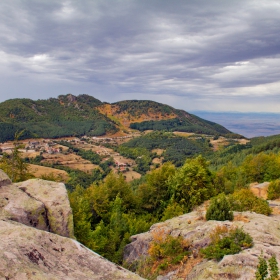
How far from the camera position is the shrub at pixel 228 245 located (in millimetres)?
15695

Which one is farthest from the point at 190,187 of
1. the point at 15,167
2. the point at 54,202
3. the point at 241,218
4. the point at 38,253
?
the point at 38,253

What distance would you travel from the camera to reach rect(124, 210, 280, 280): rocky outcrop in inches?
558

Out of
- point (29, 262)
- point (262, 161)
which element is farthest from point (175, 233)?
point (262, 161)

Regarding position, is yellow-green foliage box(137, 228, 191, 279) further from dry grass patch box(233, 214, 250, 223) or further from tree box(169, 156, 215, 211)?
tree box(169, 156, 215, 211)

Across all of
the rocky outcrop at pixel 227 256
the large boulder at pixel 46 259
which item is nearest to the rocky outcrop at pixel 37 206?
the large boulder at pixel 46 259

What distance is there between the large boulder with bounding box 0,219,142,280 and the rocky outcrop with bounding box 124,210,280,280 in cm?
807

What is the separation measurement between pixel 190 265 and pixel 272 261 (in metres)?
10.3

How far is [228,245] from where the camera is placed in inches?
644

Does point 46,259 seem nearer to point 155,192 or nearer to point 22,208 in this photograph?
point 22,208

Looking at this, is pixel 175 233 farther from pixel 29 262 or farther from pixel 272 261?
pixel 29 262

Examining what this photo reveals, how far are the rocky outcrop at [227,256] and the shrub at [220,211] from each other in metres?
0.75

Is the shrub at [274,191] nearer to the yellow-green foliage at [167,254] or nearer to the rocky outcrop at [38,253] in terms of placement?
the yellow-green foliage at [167,254]

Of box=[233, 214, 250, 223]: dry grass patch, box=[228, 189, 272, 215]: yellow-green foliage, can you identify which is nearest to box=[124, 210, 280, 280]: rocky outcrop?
box=[233, 214, 250, 223]: dry grass patch

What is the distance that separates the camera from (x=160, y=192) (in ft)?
131
